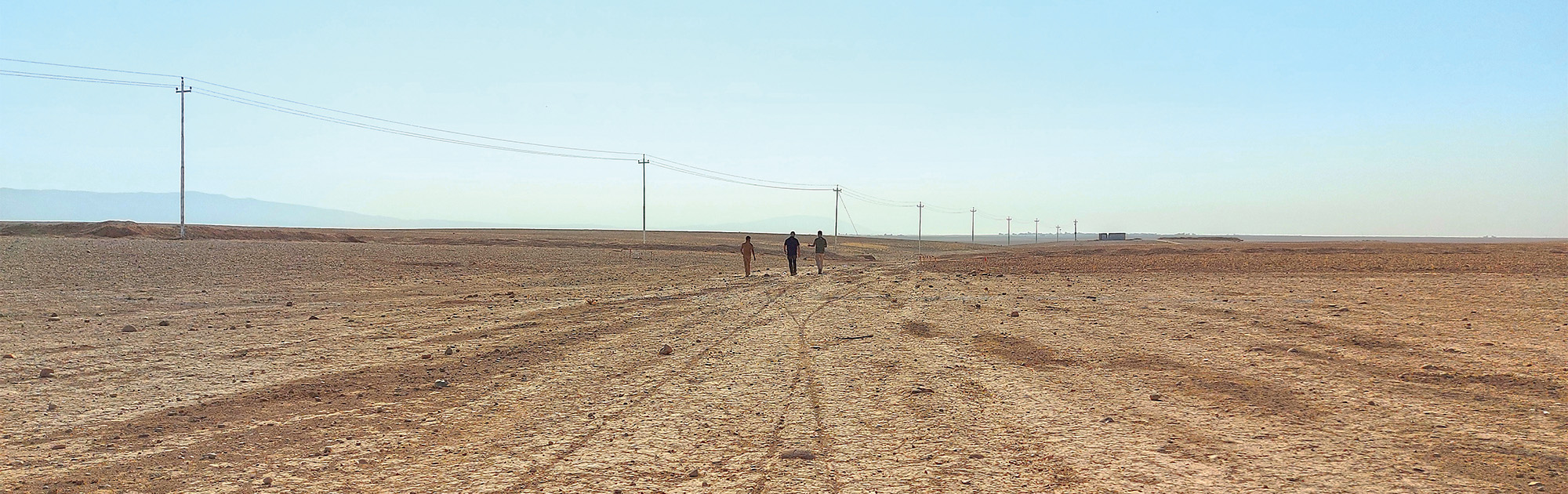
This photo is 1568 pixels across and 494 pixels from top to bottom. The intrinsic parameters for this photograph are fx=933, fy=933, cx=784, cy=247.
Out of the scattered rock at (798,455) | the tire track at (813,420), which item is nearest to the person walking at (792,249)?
the tire track at (813,420)

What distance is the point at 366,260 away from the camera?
3653cm

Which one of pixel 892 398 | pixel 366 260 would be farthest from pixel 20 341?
pixel 366 260

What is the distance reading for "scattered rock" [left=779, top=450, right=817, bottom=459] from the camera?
7277 millimetres

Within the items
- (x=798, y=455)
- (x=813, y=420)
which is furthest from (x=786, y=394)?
(x=798, y=455)

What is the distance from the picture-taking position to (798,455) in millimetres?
7355

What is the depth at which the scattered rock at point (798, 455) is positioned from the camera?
7.28 meters

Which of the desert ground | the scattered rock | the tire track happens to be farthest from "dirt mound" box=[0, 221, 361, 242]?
the scattered rock

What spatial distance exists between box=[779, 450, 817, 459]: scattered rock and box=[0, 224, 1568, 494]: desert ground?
3 centimetres

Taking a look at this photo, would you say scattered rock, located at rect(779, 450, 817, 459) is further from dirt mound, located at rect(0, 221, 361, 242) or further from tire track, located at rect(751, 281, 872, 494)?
dirt mound, located at rect(0, 221, 361, 242)

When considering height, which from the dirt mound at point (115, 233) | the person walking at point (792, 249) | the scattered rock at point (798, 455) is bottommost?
the scattered rock at point (798, 455)

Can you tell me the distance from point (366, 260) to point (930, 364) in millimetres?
30563

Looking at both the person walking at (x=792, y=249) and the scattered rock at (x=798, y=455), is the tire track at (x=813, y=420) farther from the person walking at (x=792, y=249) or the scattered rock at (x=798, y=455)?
the person walking at (x=792, y=249)

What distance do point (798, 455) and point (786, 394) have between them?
2686mm

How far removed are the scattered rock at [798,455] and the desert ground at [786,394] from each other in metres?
0.03
